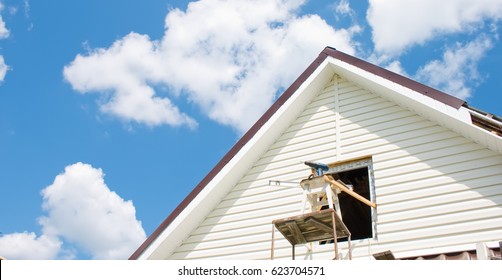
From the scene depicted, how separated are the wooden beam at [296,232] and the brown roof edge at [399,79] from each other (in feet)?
10.5

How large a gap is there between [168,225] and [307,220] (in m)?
3.26

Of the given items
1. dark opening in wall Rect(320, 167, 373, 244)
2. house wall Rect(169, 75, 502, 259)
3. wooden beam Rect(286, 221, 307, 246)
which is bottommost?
wooden beam Rect(286, 221, 307, 246)

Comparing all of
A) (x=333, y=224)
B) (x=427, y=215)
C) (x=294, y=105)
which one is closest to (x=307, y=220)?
(x=333, y=224)

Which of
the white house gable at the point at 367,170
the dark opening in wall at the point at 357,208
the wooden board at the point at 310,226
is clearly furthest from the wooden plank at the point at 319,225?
the dark opening in wall at the point at 357,208

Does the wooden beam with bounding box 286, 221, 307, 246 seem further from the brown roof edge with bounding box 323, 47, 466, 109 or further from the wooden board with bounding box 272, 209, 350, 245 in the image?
the brown roof edge with bounding box 323, 47, 466, 109

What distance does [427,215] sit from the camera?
23.2 feet

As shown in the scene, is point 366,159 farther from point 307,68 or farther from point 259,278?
point 259,278

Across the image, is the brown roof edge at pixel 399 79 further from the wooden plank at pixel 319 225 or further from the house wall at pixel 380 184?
the wooden plank at pixel 319 225

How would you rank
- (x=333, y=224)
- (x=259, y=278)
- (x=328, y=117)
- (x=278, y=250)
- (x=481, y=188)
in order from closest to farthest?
1. (x=259, y=278)
2. (x=333, y=224)
3. (x=481, y=188)
4. (x=278, y=250)
5. (x=328, y=117)

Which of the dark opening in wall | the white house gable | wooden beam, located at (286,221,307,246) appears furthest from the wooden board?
the dark opening in wall

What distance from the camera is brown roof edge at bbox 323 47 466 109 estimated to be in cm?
739

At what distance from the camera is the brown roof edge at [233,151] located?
28.5 ft

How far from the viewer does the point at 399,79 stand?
8.23 meters

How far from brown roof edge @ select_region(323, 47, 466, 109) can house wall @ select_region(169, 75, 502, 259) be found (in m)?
0.57
